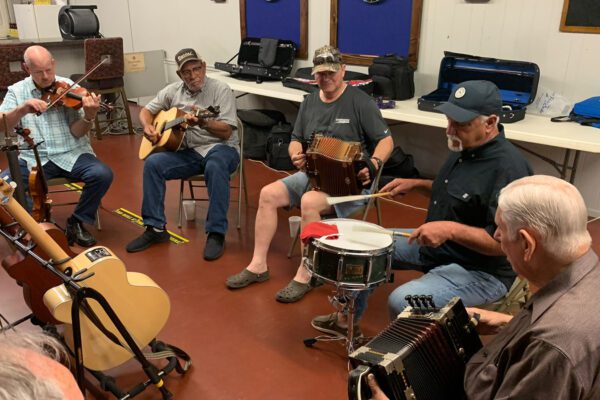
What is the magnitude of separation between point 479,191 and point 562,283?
0.81m

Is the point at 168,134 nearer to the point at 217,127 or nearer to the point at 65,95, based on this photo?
the point at 217,127

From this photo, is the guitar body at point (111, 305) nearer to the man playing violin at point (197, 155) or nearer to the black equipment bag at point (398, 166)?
the man playing violin at point (197, 155)

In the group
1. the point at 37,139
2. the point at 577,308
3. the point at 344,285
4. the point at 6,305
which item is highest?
the point at 577,308

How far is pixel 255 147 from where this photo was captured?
5.02 meters

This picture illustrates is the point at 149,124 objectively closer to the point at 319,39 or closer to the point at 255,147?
the point at 255,147

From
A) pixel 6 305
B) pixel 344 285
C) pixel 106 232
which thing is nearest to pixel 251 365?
pixel 344 285

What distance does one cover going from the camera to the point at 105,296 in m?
1.95

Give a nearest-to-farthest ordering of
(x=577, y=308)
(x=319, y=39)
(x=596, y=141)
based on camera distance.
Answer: (x=577, y=308)
(x=596, y=141)
(x=319, y=39)

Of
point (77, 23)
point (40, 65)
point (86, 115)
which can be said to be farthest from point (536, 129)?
point (77, 23)

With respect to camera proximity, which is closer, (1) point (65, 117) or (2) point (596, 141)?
(2) point (596, 141)

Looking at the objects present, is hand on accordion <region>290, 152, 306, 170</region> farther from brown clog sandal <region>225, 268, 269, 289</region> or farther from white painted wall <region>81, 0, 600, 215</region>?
white painted wall <region>81, 0, 600, 215</region>

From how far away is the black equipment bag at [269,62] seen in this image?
4.88 m

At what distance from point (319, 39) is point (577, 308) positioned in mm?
4180

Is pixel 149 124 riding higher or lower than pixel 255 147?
higher
